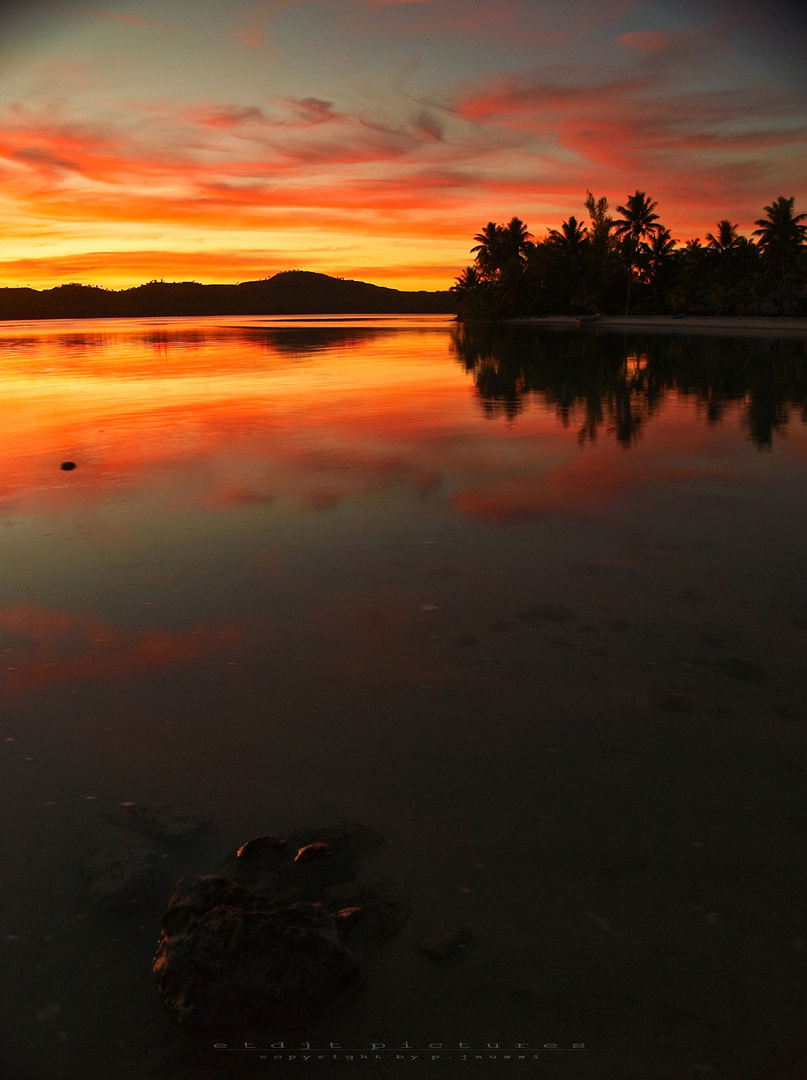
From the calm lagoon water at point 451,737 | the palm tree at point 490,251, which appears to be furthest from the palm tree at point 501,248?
the calm lagoon water at point 451,737

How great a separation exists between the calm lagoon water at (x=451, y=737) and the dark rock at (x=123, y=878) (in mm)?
52

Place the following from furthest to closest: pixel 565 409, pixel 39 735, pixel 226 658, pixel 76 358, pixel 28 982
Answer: pixel 76 358 < pixel 565 409 < pixel 226 658 < pixel 39 735 < pixel 28 982

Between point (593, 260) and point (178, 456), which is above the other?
point (593, 260)

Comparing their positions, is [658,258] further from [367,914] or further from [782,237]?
[367,914]

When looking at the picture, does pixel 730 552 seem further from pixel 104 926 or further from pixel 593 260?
pixel 593 260

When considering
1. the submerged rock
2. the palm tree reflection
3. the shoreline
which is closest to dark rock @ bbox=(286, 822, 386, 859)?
the submerged rock

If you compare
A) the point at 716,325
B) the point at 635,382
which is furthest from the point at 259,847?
the point at 716,325

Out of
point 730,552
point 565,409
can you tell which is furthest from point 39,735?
point 565,409

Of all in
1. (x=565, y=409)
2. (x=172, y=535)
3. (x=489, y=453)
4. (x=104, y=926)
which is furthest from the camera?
(x=565, y=409)

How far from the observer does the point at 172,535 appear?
7645 mm

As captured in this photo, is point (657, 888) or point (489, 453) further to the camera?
point (489, 453)

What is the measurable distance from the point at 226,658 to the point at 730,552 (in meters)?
4.59

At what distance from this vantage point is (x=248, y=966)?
2.57m

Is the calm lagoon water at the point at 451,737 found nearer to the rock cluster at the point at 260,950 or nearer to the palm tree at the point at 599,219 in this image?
the rock cluster at the point at 260,950
